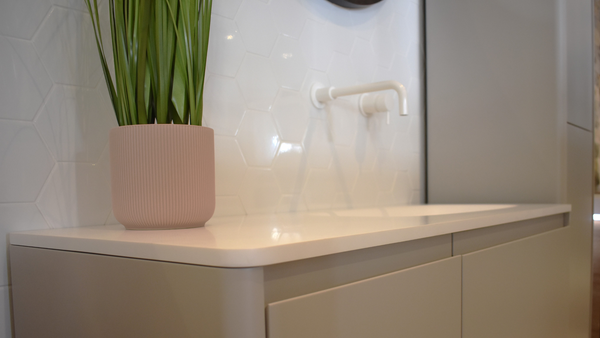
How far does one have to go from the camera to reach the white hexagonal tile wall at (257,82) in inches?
40.0

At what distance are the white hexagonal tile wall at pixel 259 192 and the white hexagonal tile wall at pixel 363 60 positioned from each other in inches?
19.1

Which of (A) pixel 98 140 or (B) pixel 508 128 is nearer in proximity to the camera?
(A) pixel 98 140

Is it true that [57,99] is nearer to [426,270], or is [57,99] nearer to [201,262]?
[201,262]

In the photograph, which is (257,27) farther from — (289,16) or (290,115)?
(290,115)

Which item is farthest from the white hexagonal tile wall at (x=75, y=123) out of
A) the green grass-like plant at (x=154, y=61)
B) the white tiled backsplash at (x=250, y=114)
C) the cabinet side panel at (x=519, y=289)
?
the cabinet side panel at (x=519, y=289)

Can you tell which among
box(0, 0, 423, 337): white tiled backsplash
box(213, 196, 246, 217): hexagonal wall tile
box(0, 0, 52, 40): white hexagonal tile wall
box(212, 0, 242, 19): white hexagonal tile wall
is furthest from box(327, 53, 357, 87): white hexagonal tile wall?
box(0, 0, 52, 40): white hexagonal tile wall

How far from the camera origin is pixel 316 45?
1.20m

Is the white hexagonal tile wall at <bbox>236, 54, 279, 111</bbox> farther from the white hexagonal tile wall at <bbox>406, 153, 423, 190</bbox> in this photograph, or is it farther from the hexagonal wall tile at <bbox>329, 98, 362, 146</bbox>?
the white hexagonal tile wall at <bbox>406, 153, 423, 190</bbox>

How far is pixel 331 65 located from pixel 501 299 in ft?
2.46

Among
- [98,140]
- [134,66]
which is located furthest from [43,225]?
[134,66]

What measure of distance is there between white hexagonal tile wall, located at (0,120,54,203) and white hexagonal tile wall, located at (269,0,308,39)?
2.08 feet

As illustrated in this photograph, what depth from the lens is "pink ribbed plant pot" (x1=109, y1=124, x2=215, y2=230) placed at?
2.03 ft

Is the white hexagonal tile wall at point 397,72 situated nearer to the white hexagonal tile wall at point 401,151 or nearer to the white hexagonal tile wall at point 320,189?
the white hexagonal tile wall at point 401,151

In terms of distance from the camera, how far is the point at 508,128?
138 cm
